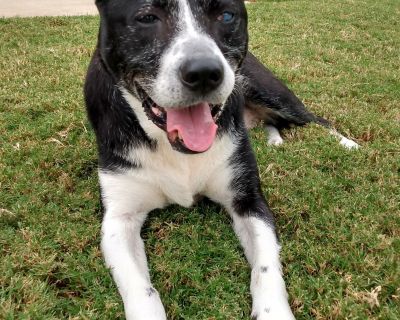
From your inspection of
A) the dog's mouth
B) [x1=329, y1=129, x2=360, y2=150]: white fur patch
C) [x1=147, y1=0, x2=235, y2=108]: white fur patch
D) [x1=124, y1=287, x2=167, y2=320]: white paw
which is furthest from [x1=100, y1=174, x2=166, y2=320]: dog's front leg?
[x1=329, y1=129, x2=360, y2=150]: white fur patch

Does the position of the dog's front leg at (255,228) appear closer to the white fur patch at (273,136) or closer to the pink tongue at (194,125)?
the pink tongue at (194,125)

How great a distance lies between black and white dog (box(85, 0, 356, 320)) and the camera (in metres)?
2.40

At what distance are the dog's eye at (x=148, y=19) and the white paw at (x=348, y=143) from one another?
1.89 metres

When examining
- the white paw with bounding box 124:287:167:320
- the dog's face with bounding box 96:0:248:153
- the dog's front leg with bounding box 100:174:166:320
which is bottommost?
the dog's front leg with bounding box 100:174:166:320

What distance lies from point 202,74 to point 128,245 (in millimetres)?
1008

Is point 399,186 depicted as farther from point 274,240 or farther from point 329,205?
point 274,240

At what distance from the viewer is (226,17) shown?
273cm

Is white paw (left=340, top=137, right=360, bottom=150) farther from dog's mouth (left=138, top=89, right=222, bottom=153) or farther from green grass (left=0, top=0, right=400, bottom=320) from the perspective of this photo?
dog's mouth (left=138, top=89, right=222, bottom=153)

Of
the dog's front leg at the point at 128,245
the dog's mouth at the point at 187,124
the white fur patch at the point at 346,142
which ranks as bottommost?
the white fur patch at the point at 346,142

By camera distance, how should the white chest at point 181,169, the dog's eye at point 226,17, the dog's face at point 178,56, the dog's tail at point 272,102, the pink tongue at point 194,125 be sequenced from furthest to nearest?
the dog's tail at point 272,102 → the white chest at point 181,169 → the dog's eye at point 226,17 → the pink tongue at point 194,125 → the dog's face at point 178,56

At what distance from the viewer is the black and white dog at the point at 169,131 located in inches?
94.3

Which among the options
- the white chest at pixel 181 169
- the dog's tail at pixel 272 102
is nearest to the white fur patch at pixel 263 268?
the white chest at pixel 181 169

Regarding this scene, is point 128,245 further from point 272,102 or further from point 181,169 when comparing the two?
point 272,102

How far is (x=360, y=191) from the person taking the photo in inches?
127
